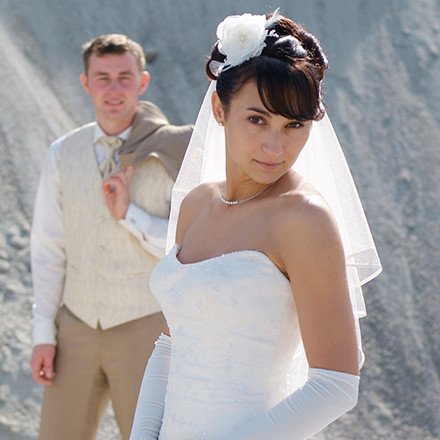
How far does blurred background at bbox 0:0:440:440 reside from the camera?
648 cm

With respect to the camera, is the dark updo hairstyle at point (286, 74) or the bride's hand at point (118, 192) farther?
the bride's hand at point (118, 192)

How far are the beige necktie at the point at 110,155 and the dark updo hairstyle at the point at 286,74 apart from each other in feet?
6.26

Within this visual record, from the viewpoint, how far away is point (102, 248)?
14.0 feet

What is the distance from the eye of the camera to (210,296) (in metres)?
2.40

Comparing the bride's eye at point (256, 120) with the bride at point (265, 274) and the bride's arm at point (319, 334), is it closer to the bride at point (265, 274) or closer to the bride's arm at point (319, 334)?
the bride at point (265, 274)

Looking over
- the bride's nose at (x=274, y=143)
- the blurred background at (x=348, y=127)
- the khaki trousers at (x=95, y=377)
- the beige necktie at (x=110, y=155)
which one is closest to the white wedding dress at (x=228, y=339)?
the bride's nose at (x=274, y=143)

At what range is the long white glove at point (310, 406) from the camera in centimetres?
229

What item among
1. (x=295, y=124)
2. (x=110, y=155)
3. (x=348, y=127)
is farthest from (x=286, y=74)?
(x=348, y=127)

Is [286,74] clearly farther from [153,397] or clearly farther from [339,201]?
[153,397]

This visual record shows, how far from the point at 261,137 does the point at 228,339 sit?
17.1 inches

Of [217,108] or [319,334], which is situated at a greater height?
[217,108]

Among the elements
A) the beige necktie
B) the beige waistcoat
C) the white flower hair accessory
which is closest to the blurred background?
the beige waistcoat

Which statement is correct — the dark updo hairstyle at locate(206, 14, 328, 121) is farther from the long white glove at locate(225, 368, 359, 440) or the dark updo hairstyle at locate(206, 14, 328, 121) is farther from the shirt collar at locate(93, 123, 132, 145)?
the shirt collar at locate(93, 123, 132, 145)

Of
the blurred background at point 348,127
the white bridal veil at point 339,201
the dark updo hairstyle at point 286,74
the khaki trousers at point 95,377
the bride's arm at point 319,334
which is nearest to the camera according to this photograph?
the bride's arm at point 319,334
